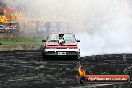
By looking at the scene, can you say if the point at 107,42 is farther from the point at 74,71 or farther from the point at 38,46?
the point at 74,71

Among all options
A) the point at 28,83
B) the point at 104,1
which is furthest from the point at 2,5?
the point at 28,83

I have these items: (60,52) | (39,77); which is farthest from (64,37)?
(39,77)

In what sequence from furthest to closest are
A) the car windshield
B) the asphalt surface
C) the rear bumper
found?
the car windshield < the rear bumper < the asphalt surface

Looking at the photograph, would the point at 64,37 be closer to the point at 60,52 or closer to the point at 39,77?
the point at 60,52

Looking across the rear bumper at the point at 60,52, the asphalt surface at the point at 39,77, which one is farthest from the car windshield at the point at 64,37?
the asphalt surface at the point at 39,77

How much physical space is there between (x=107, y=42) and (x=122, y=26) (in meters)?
3.47

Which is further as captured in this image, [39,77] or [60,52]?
[60,52]

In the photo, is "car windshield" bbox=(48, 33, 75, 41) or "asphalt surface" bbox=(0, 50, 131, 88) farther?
"car windshield" bbox=(48, 33, 75, 41)

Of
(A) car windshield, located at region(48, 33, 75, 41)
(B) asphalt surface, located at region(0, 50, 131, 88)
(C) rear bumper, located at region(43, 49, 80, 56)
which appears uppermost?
(A) car windshield, located at region(48, 33, 75, 41)

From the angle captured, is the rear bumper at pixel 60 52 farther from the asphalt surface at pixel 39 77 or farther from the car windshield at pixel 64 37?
the asphalt surface at pixel 39 77

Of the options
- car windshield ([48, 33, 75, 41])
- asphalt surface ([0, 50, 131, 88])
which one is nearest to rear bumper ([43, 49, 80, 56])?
car windshield ([48, 33, 75, 41])

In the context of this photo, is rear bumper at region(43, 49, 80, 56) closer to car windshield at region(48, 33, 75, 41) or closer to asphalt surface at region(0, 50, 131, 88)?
car windshield at region(48, 33, 75, 41)

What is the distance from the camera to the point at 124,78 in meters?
12.8

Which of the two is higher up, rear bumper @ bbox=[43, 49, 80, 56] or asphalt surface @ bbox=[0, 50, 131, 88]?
rear bumper @ bbox=[43, 49, 80, 56]
